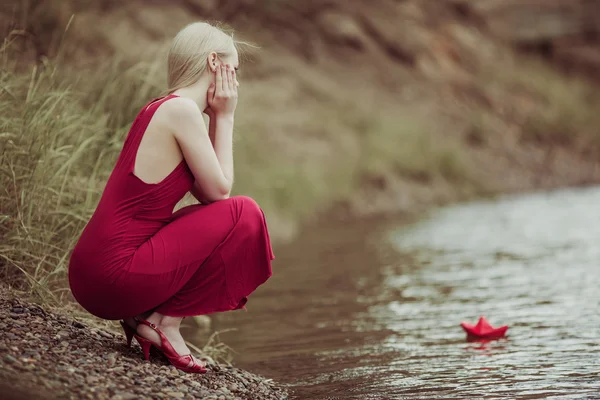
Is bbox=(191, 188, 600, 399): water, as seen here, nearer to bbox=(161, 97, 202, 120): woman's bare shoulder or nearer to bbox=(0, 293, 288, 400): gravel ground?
bbox=(0, 293, 288, 400): gravel ground

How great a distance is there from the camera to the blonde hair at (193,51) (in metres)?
3.24

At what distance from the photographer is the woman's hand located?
3.27 meters

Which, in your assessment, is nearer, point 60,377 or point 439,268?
point 60,377

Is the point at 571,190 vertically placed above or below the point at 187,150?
above

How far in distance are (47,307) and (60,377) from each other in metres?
0.95

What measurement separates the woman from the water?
54cm

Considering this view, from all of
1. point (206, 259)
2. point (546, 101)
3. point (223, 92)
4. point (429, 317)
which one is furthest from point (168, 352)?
point (546, 101)

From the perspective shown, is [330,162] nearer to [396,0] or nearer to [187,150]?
[396,0]

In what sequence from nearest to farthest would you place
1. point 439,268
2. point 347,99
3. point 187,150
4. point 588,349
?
1. point 187,150
2. point 588,349
3. point 439,268
4. point 347,99


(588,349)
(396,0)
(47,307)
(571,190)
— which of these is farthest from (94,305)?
(396,0)

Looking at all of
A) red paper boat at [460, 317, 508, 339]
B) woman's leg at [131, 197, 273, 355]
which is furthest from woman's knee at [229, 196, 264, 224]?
red paper boat at [460, 317, 508, 339]

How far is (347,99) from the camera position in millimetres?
18359

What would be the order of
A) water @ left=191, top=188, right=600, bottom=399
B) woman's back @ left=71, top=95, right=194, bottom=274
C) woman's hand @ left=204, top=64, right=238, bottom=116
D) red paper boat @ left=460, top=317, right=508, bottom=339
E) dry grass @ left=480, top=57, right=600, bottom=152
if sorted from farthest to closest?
1. dry grass @ left=480, top=57, right=600, bottom=152
2. red paper boat @ left=460, top=317, right=508, bottom=339
3. water @ left=191, top=188, right=600, bottom=399
4. woman's hand @ left=204, top=64, right=238, bottom=116
5. woman's back @ left=71, top=95, right=194, bottom=274

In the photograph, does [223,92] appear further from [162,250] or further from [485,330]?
[485,330]
